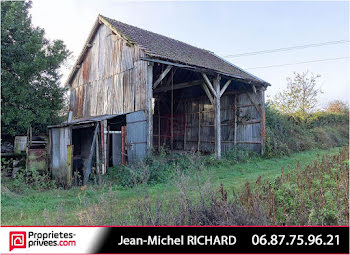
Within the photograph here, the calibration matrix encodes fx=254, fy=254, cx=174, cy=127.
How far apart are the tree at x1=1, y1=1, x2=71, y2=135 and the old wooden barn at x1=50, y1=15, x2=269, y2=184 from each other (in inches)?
56.8

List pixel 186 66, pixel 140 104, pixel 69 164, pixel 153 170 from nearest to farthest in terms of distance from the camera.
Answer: pixel 153 170
pixel 69 164
pixel 140 104
pixel 186 66

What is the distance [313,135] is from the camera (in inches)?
741

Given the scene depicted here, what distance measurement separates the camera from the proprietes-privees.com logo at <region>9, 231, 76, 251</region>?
2934mm

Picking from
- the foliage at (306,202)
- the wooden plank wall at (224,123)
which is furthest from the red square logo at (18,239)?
the wooden plank wall at (224,123)

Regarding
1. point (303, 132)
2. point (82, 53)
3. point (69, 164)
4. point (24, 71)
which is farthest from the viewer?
point (303, 132)

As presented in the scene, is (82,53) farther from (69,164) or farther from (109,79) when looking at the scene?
(69,164)

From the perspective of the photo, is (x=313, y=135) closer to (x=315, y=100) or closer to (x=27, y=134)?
(x=315, y=100)

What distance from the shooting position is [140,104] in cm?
1048

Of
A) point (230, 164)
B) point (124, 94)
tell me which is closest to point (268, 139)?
point (230, 164)

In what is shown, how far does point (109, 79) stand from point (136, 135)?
4.04m

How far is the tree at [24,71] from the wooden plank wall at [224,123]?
837 cm

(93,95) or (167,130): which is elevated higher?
(93,95)

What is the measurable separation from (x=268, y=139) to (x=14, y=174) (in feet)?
40.0

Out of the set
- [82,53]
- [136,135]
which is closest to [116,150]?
[136,135]
